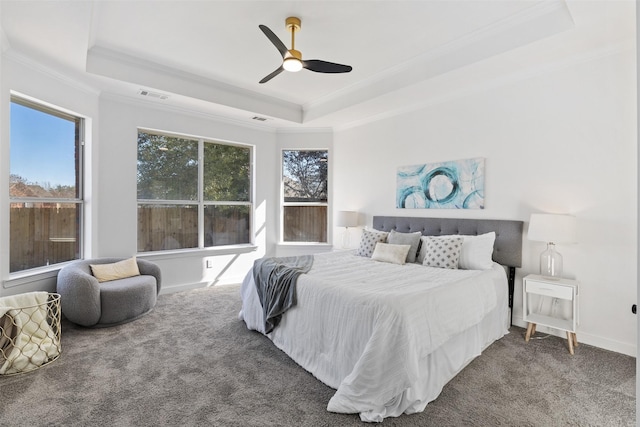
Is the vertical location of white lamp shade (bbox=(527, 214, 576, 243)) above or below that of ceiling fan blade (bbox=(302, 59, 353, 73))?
below

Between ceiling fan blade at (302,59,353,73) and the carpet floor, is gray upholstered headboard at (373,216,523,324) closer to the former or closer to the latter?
the carpet floor

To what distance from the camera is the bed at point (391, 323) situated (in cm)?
192

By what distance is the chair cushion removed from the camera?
127 inches

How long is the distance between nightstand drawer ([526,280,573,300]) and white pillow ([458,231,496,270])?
386 millimetres

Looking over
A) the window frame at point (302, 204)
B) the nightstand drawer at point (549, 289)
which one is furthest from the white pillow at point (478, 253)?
the window frame at point (302, 204)

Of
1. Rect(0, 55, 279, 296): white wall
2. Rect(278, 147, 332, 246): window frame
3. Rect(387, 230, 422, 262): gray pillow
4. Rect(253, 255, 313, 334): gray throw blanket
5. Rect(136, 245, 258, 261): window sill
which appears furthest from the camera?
Rect(278, 147, 332, 246): window frame

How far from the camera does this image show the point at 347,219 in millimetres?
5023

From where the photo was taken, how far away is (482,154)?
3725mm

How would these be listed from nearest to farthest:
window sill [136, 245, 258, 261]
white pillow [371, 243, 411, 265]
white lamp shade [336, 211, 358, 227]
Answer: white pillow [371, 243, 411, 265] → window sill [136, 245, 258, 261] → white lamp shade [336, 211, 358, 227]

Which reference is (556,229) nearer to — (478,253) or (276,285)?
(478,253)

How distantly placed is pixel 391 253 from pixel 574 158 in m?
2.03

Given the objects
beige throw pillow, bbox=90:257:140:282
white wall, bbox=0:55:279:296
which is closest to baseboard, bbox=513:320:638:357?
white wall, bbox=0:55:279:296

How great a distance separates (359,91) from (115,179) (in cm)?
354

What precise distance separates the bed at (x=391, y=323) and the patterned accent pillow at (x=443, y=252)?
0.03m
